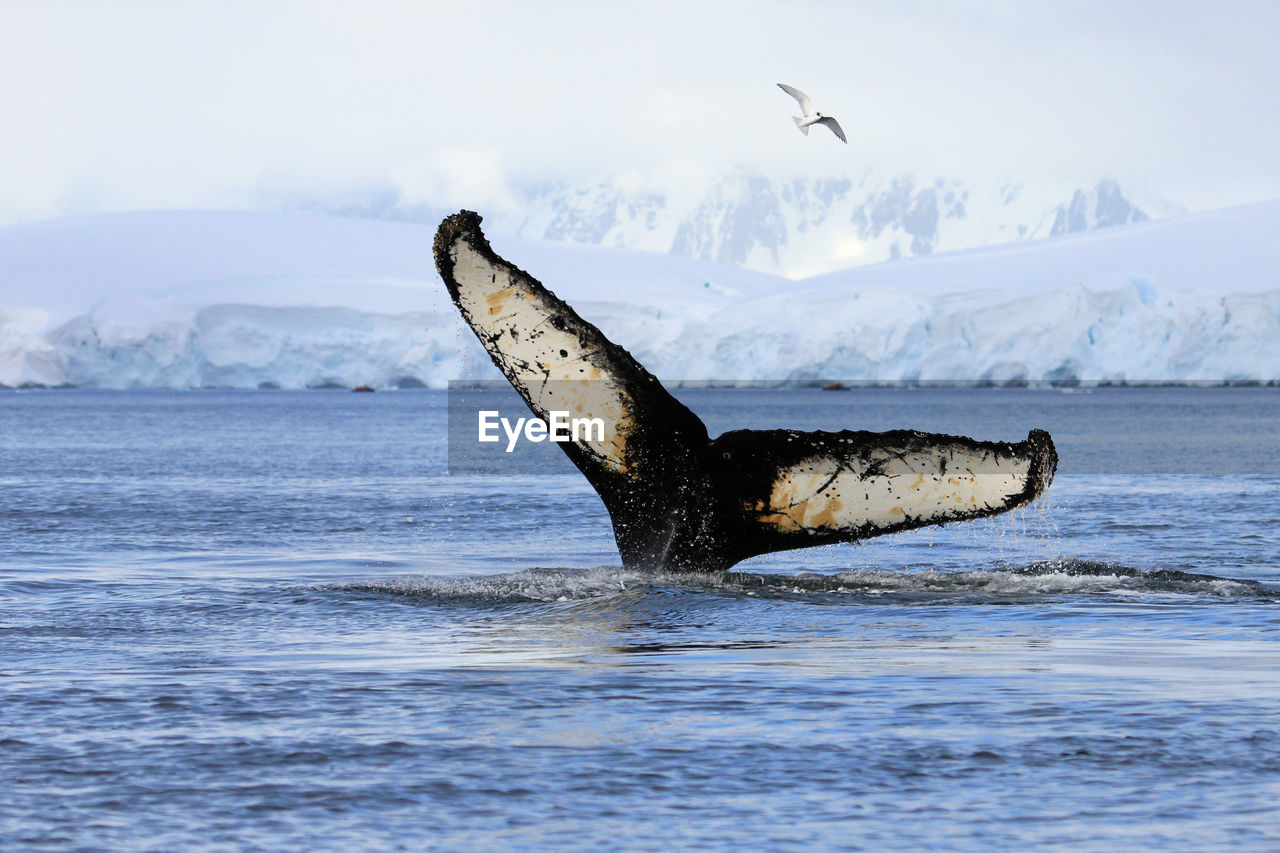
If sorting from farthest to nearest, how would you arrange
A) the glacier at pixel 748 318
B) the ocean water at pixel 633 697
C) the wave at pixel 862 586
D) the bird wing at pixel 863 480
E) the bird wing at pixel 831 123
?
the glacier at pixel 748 318
the bird wing at pixel 831 123
the wave at pixel 862 586
the bird wing at pixel 863 480
the ocean water at pixel 633 697

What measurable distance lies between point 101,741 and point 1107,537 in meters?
13.9

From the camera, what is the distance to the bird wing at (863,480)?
28.2 ft

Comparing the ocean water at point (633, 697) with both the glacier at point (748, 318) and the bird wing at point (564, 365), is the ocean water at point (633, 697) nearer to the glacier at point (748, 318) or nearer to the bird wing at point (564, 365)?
the bird wing at point (564, 365)

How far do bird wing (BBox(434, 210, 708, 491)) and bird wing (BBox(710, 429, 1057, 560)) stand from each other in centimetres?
37

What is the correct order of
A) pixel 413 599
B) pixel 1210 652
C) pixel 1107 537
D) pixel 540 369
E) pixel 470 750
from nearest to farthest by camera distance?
pixel 470 750 < pixel 540 369 < pixel 1210 652 < pixel 413 599 < pixel 1107 537

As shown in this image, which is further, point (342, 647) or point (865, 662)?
point (342, 647)

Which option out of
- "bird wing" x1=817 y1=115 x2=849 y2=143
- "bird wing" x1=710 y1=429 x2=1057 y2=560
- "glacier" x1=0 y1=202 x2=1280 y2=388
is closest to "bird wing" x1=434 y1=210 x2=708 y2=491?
"bird wing" x1=710 y1=429 x2=1057 y2=560

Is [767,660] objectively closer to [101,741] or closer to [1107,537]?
[101,741]

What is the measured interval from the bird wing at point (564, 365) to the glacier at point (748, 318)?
85570 millimetres

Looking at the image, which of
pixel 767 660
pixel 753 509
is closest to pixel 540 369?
pixel 753 509

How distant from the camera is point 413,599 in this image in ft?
40.0

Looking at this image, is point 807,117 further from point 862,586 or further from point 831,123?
point 862,586

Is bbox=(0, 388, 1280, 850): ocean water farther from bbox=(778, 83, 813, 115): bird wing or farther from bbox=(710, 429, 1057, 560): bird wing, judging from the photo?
bbox=(778, 83, 813, 115): bird wing

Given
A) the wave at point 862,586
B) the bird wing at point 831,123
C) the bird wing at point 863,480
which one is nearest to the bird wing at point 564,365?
the bird wing at point 863,480
